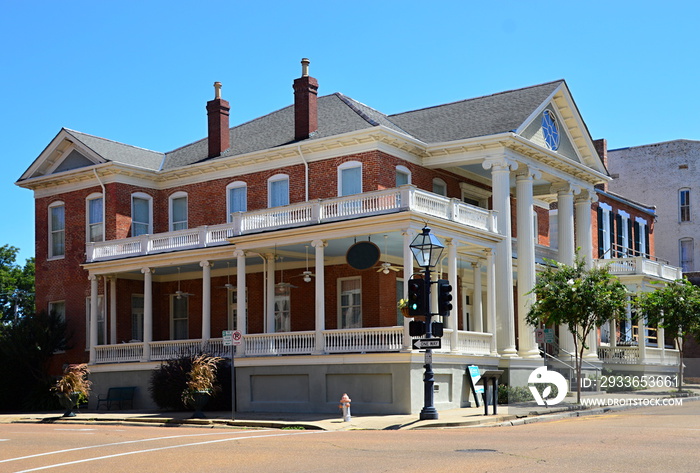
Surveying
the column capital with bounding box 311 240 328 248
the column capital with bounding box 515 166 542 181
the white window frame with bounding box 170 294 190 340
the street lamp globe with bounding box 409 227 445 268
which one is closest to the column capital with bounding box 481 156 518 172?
the column capital with bounding box 515 166 542 181

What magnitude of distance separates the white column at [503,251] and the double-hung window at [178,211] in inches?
511

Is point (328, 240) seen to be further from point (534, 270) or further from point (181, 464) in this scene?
point (181, 464)

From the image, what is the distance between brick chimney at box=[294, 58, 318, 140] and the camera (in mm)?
34938

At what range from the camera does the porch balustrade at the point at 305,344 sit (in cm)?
2794

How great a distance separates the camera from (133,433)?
22.2 metres

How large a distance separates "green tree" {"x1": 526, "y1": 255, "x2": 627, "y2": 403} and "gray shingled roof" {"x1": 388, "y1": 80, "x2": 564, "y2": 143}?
19.3 ft

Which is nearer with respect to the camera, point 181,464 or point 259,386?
point 181,464

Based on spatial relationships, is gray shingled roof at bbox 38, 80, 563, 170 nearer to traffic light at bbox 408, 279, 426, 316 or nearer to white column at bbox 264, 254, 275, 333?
white column at bbox 264, 254, 275, 333

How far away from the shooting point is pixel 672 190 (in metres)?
59.8

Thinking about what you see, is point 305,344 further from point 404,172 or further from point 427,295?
point 404,172

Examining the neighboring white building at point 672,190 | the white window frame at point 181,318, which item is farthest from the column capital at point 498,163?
the neighboring white building at point 672,190

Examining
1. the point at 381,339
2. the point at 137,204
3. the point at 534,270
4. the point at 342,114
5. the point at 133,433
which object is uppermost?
the point at 342,114

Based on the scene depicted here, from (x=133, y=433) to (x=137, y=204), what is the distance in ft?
59.6

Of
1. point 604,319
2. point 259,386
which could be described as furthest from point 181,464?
point 604,319
